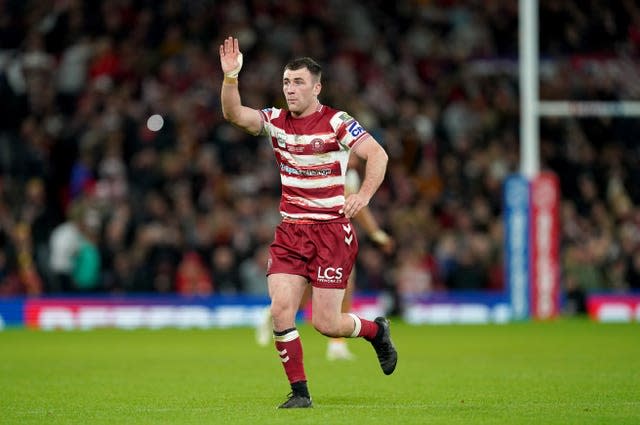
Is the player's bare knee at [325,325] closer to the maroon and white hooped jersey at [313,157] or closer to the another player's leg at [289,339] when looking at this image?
the another player's leg at [289,339]

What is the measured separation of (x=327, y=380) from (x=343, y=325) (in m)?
2.20

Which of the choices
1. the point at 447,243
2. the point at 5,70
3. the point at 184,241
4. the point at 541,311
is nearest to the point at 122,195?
the point at 184,241

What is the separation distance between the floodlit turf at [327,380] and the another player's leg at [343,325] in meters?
0.37

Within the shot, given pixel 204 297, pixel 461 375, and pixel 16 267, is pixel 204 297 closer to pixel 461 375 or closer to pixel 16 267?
pixel 16 267

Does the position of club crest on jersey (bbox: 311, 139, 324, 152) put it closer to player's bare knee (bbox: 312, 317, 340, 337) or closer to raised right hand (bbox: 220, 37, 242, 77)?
raised right hand (bbox: 220, 37, 242, 77)

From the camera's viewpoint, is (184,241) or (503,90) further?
(503,90)

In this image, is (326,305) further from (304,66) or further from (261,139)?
(261,139)

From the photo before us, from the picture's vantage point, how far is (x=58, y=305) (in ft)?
67.4

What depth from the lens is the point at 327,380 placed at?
37.4 feet

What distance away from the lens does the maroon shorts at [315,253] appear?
9.17m

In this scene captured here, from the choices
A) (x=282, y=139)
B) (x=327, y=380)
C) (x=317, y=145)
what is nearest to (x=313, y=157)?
(x=317, y=145)

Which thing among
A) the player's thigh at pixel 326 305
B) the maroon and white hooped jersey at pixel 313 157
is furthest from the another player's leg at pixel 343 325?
the maroon and white hooped jersey at pixel 313 157

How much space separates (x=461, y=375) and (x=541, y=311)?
10172 millimetres

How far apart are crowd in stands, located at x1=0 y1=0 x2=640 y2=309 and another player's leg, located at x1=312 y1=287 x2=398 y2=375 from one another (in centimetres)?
1130
